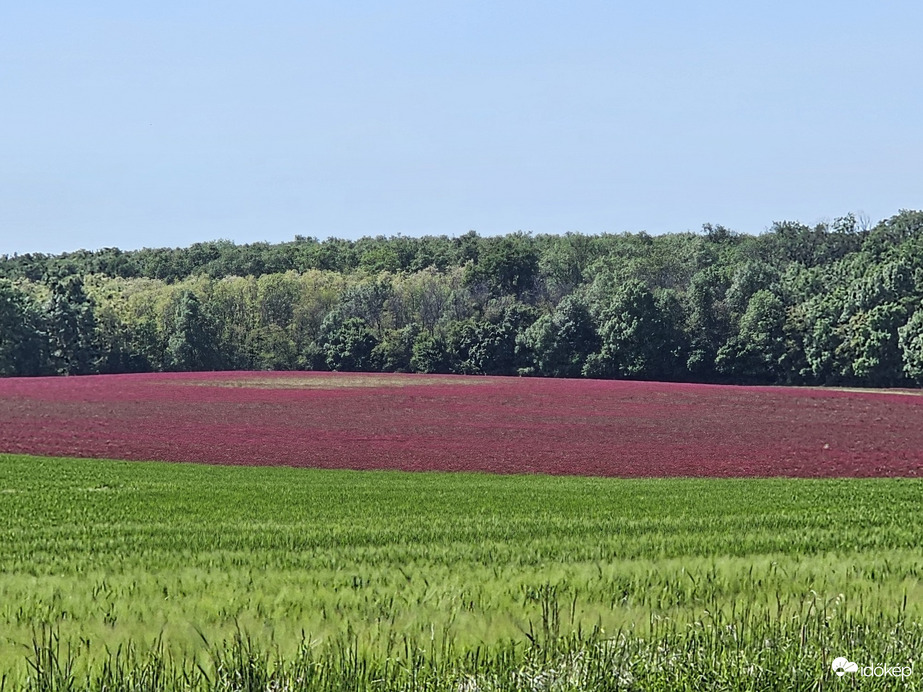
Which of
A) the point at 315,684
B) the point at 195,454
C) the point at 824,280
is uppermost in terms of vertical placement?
the point at 824,280

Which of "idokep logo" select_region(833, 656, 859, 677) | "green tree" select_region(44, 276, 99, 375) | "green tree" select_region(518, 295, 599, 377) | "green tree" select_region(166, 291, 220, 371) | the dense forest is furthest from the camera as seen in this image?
"green tree" select_region(44, 276, 99, 375)

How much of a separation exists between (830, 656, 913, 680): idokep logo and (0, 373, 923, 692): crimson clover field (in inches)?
3.8

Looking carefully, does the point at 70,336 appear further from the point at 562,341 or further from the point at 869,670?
the point at 869,670

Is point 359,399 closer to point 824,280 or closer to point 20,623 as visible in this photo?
point 20,623

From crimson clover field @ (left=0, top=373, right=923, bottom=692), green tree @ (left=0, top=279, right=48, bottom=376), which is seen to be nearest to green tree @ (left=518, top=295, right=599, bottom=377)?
green tree @ (left=0, top=279, right=48, bottom=376)

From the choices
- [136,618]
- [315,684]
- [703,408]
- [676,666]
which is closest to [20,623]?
[136,618]

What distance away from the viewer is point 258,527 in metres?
16.6

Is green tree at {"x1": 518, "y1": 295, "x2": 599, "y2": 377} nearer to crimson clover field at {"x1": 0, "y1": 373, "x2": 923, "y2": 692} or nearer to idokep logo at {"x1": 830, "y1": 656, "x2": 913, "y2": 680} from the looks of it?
crimson clover field at {"x1": 0, "y1": 373, "x2": 923, "y2": 692}

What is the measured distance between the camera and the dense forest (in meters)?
89.6

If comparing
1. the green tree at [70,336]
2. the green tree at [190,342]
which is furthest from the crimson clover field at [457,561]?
the green tree at [70,336]

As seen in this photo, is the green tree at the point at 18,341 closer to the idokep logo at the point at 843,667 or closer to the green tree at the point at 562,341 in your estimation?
the green tree at the point at 562,341

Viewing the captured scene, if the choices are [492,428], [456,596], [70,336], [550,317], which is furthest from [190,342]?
[456,596]

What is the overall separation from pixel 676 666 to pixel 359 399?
48.6m

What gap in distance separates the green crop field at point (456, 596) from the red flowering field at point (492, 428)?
1379 cm
